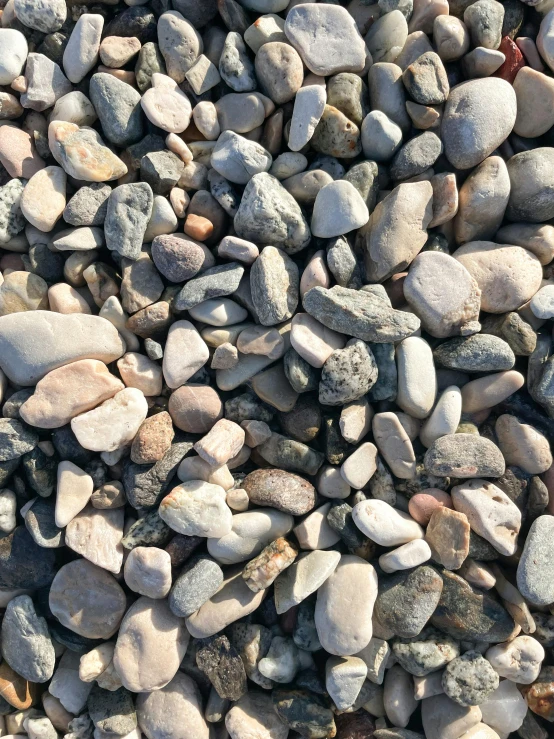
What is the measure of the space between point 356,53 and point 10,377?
1.74 meters

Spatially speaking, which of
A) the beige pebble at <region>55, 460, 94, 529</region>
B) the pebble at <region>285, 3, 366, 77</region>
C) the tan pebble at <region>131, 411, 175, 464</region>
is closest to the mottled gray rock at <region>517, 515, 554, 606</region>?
the tan pebble at <region>131, 411, 175, 464</region>

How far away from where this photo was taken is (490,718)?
74.5 inches

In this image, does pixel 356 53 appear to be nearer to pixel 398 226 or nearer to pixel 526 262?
pixel 398 226

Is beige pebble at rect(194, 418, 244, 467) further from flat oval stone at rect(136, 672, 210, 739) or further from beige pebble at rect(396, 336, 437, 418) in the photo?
flat oval stone at rect(136, 672, 210, 739)

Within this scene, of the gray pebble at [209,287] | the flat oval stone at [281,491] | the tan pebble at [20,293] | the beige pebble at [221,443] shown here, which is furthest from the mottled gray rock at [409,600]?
the tan pebble at [20,293]

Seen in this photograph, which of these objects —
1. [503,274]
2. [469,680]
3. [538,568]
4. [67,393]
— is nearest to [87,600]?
[67,393]

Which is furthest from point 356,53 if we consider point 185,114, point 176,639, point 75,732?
point 75,732

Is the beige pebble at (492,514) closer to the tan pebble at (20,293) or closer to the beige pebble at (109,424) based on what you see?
the beige pebble at (109,424)

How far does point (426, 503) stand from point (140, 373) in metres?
1.12

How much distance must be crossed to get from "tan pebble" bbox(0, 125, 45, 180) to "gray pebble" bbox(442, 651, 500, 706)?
7.76 feet

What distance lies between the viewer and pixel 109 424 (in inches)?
71.5

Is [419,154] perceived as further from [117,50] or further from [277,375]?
[117,50]

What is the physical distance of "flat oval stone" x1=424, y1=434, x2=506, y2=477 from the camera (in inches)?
71.7

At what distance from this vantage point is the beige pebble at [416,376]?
1857 millimetres
